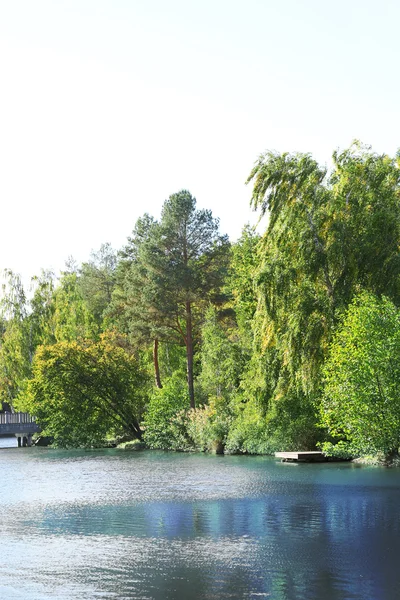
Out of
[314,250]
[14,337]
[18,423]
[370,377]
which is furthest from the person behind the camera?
[14,337]

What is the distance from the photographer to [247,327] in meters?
49.8

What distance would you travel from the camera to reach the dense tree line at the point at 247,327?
3594 centimetres

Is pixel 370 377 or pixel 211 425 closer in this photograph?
pixel 370 377

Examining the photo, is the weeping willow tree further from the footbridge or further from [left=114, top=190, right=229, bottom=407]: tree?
the footbridge

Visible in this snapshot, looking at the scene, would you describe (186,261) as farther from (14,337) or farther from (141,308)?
(14,337)

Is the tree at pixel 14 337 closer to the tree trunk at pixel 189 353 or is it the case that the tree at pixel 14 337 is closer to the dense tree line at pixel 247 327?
the dense tree line at pixel 247 327

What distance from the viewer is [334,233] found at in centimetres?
3750

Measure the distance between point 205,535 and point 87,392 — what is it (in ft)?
132

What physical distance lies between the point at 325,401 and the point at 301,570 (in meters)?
20.1

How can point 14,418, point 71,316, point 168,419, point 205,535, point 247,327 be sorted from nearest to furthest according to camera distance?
point 205,535
point 247,327
point 168,419
point 14,418
point 71,316

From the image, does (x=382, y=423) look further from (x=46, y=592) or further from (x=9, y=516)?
(x=46, y=592)

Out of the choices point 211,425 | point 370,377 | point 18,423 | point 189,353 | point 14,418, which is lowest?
point 211,425

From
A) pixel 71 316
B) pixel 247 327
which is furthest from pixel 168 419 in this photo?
pixel 71 316

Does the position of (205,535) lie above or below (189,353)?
below
